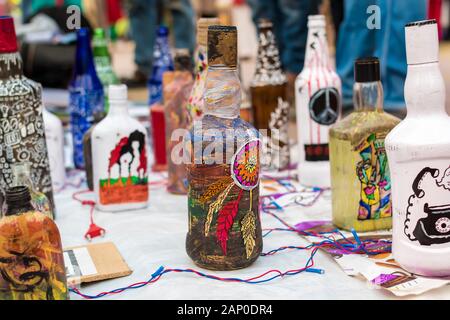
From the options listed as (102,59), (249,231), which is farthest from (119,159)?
(102,59)

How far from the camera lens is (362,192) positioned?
1.17 metres

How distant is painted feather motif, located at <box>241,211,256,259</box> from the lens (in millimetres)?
1005

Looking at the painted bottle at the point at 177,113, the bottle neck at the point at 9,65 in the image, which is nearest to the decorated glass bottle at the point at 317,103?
the painted bottle at the point at 177,113

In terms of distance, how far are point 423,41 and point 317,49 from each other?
60 cm

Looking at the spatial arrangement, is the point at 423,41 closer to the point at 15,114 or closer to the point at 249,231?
the point at 249,231

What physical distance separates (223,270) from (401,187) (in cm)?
30

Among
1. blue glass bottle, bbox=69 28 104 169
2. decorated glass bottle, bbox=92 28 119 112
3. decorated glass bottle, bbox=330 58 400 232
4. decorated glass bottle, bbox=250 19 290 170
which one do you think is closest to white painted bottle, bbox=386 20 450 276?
decorated glass bottle, bbox=330 58 400 232

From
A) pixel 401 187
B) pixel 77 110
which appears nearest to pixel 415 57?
pixel 401 187

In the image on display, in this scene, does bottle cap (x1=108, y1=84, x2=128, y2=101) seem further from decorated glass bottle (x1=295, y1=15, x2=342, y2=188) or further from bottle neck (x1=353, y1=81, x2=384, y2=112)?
bottle neck (x1=353, y1=81, x2=384, y2=112)

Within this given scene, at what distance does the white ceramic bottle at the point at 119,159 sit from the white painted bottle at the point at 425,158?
0.63 m

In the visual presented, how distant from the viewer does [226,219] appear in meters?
0.99

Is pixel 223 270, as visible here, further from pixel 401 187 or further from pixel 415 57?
pixel 415 57

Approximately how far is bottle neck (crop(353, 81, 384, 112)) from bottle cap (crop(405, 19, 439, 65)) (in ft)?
0.74

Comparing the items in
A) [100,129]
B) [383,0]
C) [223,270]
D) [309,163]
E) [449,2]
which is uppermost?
[449,2]
